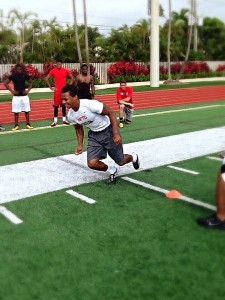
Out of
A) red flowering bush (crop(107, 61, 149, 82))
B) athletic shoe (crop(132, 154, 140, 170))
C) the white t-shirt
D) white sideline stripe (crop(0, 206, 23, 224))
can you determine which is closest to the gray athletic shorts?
the white t-shirt

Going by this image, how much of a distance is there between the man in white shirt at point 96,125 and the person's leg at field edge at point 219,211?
5.32 ft

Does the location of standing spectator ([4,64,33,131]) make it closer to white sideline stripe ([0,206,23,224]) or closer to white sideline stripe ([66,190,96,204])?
white sideline stripe ([66,190,96,204])

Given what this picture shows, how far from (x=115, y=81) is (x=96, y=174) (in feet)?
74.8

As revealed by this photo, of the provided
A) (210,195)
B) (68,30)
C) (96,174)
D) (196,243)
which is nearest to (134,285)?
(196,243)

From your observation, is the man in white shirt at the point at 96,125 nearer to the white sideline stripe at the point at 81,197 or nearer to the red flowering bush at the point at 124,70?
the white sideline stripe at the point at 81,197

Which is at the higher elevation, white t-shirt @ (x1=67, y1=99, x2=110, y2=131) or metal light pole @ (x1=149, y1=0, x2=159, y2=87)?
metal light pole @ (x1=149, y1=0, x2=159, y2=87)

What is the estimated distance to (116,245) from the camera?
3.54 metres

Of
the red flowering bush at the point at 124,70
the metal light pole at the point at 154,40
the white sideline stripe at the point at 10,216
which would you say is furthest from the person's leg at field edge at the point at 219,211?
the red flowering bush at the point at 124,70

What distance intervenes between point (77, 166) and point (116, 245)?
293cm

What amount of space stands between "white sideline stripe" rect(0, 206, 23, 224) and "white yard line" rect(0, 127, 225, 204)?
29cm

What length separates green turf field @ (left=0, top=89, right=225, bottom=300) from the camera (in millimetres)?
2867

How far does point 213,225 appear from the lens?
382 cm

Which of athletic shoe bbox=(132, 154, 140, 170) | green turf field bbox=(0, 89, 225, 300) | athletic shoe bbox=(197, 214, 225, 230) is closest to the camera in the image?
green turf field bbox=(0, 89, 225, 300)

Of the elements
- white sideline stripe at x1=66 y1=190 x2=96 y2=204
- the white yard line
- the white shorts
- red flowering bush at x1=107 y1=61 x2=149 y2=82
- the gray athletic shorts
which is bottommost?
white sideline stripe at x1=66 y1=190 x2=96 y2=204
